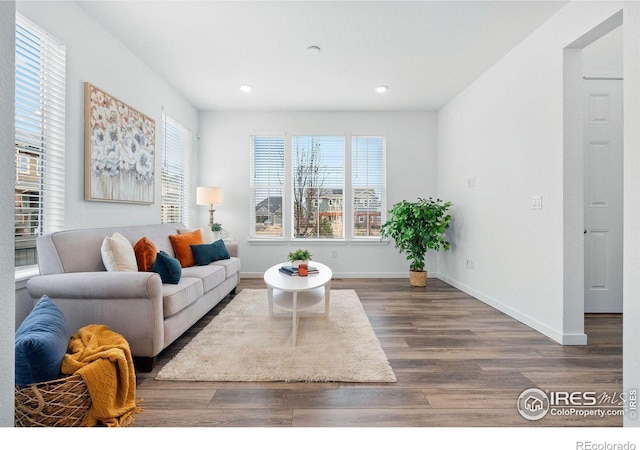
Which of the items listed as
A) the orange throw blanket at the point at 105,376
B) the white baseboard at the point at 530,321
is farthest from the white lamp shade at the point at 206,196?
the white baseboard at the point at 530,321

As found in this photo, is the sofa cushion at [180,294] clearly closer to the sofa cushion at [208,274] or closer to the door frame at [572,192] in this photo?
the sofa cushion at [208,274]

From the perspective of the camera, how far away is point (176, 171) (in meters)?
4.46

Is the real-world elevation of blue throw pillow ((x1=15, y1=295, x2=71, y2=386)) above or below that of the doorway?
below

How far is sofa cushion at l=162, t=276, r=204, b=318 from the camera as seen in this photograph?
88.0 inches

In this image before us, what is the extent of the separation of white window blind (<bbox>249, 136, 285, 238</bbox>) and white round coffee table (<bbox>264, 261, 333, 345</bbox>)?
2.06 meters

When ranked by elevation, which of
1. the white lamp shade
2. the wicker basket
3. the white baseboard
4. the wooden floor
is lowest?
the wooden floor

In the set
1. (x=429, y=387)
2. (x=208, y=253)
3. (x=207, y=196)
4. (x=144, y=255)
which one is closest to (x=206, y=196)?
(x=207, y=196)

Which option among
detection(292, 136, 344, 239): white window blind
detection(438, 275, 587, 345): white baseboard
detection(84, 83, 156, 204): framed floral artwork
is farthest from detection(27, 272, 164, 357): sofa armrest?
detection(292, 136, 344, 239): white window blind

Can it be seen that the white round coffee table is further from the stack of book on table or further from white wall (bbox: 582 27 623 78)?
white wall (bbox: 582 27 623 78)

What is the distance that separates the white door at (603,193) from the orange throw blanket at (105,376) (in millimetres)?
4166

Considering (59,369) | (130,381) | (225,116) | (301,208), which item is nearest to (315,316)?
(130,381)

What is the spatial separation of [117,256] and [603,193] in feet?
15.2
